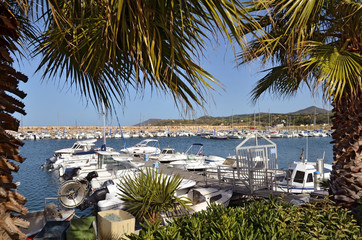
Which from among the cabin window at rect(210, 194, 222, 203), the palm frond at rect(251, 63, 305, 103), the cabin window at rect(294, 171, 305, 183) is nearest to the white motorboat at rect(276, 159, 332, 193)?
the cabin window at rect(294, 171, 305, 183)

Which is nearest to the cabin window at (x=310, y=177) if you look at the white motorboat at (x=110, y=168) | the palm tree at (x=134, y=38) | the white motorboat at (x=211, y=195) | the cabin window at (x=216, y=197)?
the white motorboat at (x=211, y=195)

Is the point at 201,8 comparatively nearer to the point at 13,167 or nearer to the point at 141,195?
the point at 13,167

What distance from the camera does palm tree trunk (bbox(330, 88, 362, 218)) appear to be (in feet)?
20.8

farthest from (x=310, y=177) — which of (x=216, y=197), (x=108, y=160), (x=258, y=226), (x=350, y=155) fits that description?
(x=108, y=160)

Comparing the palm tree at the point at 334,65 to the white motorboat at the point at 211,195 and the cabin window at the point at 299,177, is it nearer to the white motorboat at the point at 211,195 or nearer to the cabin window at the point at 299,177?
the white motorboat at the point at 211,195

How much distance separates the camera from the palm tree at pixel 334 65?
4793mm

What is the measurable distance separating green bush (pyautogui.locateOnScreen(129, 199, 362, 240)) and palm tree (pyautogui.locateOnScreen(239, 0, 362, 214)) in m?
1.98

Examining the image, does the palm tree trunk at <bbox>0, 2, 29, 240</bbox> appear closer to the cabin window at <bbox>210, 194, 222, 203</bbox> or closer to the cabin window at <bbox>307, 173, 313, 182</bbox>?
the cabin window at <bbox>210, 194, 222, 203</bbox>

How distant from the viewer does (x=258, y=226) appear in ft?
13.3

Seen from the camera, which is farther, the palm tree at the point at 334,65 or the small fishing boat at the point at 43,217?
the small fishing boat at the point at 43,217

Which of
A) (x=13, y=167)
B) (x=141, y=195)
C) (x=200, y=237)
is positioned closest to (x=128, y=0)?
(x=13, y=167)

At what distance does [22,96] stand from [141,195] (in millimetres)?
5525

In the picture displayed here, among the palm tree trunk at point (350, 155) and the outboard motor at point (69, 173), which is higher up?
the palm tree trunk at point (350, 155)

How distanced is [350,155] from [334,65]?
2505mm
